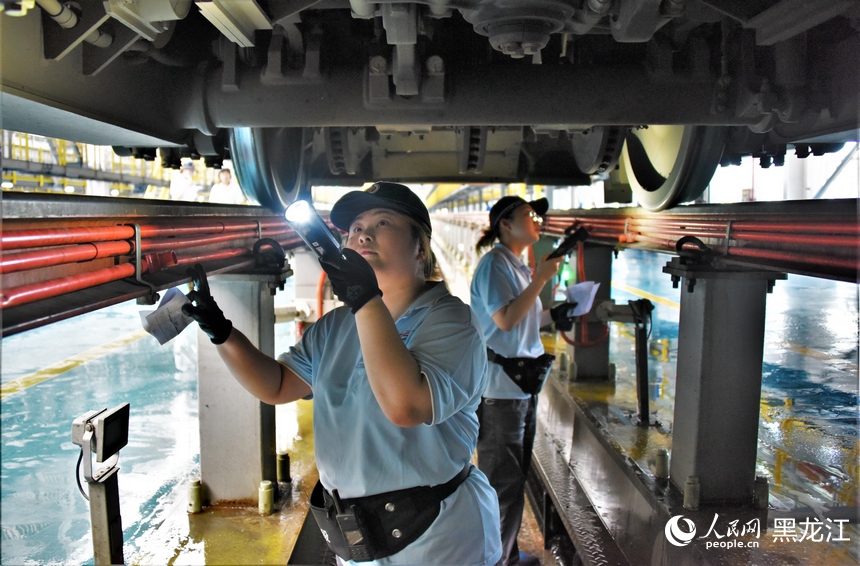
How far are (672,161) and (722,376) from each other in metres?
1.42

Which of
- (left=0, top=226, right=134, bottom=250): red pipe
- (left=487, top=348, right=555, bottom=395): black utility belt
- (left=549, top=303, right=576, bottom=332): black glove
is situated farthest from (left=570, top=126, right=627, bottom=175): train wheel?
(left=0, top=226, right=134, bottom=250): red pipe

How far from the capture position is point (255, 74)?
2.46 m

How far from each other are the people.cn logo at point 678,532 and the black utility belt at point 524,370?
0.88 meters

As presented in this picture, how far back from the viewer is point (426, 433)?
5.31ft

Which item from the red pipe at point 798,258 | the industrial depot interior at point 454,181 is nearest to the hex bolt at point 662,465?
the industrial depot interior at point 454,181

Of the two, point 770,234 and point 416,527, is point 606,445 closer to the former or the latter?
point 770,234

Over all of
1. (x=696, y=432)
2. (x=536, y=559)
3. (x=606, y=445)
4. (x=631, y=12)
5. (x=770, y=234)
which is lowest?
(x=536, y=559)

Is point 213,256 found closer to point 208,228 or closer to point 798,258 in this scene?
point 208,228

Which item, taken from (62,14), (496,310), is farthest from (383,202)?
(496,310)

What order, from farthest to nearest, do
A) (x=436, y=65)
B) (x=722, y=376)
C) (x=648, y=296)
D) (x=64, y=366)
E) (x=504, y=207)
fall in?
(x=648, y=296) → (x=64, y=366) → (x=504, y=207) → (x=722, y=376) → (x=436, y=65)

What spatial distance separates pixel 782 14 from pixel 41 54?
208 cm

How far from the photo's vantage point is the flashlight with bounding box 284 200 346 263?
1.50 meters

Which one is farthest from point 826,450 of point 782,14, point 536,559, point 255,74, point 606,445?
point 255,74

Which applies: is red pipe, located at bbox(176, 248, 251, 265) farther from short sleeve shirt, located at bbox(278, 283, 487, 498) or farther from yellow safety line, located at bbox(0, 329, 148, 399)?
yellow safety line, located at bbox(0, 329, 148, 399)
